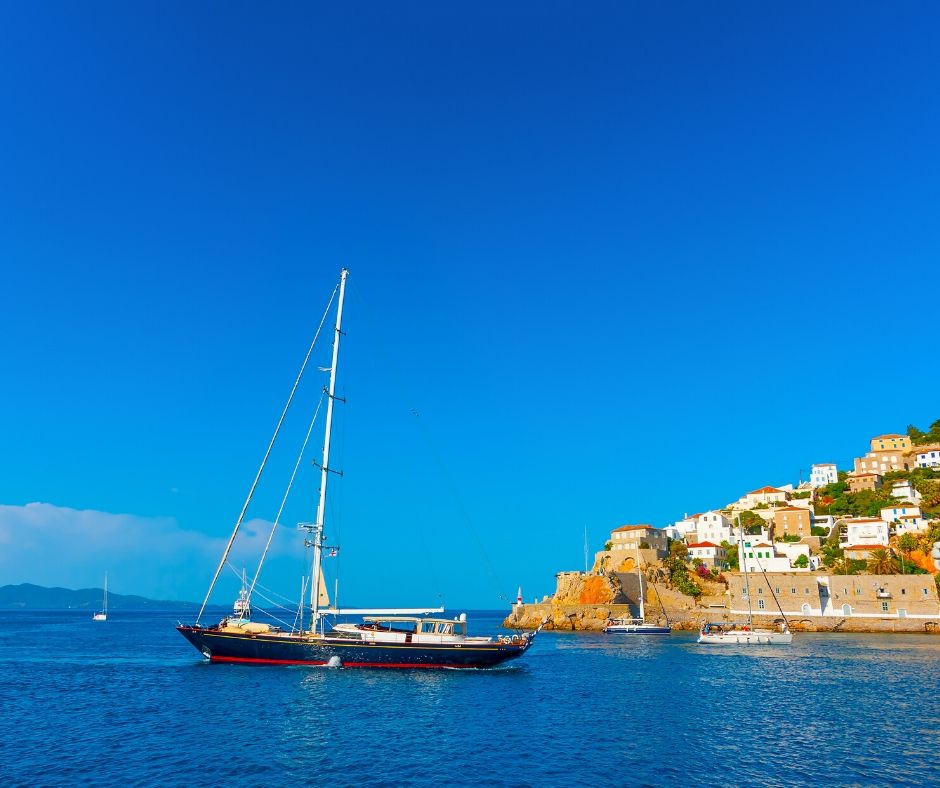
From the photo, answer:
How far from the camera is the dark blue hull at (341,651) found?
44062mm

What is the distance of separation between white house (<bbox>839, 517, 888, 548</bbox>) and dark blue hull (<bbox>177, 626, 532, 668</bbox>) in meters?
62.9

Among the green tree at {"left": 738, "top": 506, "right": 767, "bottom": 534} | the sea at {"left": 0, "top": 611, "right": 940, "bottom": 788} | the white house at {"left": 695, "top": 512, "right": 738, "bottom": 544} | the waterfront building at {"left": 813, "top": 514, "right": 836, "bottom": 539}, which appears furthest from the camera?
the white house at {"left": 695, "top": 512, "right": 738, "bottom": 544}

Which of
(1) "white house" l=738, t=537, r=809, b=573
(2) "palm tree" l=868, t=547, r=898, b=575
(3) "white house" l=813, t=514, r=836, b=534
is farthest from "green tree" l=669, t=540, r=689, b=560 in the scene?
(2) "palm tree" l=868, t=547, r=898, b=575

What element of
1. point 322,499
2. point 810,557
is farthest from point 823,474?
point 322,499

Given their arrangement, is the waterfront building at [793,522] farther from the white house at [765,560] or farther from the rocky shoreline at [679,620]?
the rocky shoreline at [679,620]

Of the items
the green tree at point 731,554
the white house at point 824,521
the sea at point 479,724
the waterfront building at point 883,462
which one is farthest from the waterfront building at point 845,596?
the waterfront building at point 883,462

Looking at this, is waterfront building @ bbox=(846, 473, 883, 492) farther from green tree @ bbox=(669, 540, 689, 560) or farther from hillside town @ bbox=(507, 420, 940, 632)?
green tree @ bbox=(669, 540, 689, 560)

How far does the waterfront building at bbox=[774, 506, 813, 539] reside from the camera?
323 feet

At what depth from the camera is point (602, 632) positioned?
290ft

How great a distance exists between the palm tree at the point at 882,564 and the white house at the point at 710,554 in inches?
987

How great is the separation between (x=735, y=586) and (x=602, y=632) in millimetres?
17243

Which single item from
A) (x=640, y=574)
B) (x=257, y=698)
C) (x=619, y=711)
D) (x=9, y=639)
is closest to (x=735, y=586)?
(x=640, y=574)

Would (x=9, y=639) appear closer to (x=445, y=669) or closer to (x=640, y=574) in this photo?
(x=445, y=669)

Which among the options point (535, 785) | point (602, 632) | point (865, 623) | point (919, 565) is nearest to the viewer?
point (535, 785)
